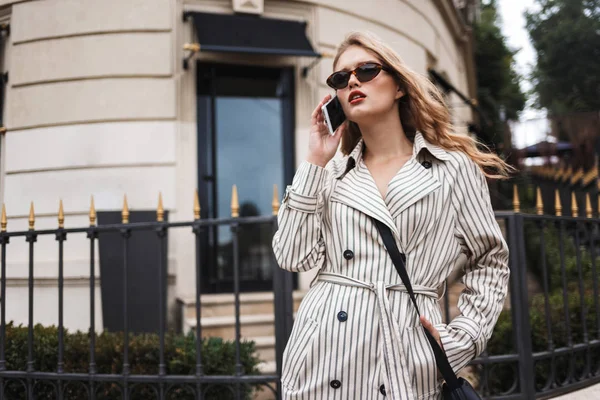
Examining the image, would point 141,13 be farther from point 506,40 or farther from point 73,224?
point 506,40

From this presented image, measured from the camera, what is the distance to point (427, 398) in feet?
5.61

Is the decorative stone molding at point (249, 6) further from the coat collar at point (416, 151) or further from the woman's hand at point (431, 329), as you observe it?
the woman's hand at point (431, 329)

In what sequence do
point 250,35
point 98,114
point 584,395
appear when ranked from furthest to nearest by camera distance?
point 250,35, point 98,114, point 584,395

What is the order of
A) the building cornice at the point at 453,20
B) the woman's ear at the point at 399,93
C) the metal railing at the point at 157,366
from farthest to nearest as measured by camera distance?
the building cornice at the point at 453,20 → the metal railing at the point at 157,366 → the woman's ear at the point at 399,93

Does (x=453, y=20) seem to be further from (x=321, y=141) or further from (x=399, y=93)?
(x=321, y=141)

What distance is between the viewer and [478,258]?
1851 millimetres

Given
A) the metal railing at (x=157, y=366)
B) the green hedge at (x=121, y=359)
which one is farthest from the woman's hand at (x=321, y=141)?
the green hedge at (x=121, y=359)

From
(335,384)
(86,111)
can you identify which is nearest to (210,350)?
(335,384)

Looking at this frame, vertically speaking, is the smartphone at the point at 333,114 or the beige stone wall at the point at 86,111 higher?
the beige stone wall at the point at 86,111

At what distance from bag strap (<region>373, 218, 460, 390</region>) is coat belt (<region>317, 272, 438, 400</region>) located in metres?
0.05

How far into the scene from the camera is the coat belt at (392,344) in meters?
1.63

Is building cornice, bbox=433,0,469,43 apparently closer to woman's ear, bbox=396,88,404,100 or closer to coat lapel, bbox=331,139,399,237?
woman's ear, bbox=396,88,404,100

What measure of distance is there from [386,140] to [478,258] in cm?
53

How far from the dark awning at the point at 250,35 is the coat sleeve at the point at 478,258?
5226mm
